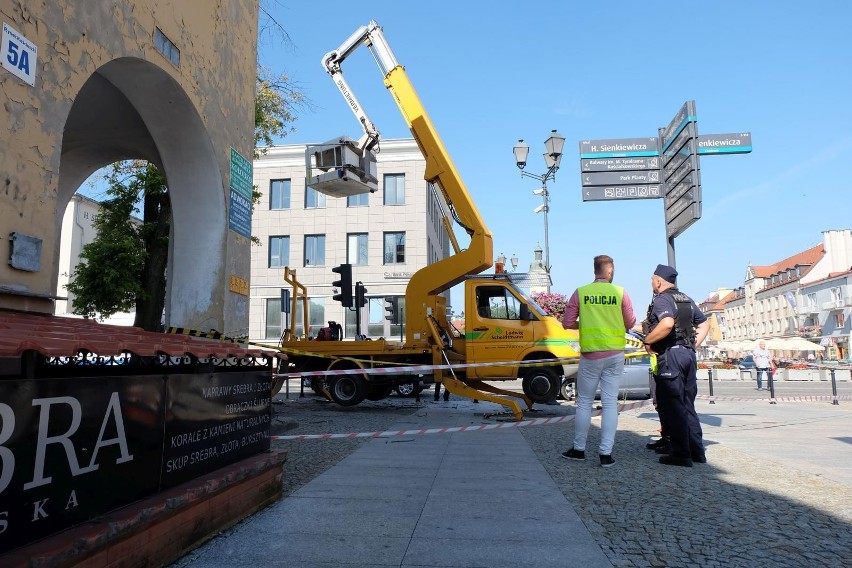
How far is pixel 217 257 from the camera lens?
7.24m

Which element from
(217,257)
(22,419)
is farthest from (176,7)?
(22,419)

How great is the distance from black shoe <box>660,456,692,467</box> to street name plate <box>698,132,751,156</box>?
6.28 meters

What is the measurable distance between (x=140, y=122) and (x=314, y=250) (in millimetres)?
27855

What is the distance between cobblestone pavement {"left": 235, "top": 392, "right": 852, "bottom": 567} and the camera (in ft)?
10.8

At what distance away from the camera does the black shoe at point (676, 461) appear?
5.74 m

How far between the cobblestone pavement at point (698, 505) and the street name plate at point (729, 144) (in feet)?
18.1

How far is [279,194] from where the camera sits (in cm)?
3594

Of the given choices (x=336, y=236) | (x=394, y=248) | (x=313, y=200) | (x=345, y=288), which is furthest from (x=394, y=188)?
(x=345, y=288)

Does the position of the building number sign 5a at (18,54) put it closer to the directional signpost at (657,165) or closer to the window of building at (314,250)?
the directional signpost at (657,165)

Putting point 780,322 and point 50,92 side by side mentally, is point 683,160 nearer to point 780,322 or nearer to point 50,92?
point 50,92

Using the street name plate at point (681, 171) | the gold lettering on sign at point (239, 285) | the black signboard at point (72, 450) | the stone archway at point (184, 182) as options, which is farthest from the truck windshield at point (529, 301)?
the black signboard at point (72, 450)

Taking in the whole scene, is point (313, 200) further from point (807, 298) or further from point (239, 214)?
point (807, 298)

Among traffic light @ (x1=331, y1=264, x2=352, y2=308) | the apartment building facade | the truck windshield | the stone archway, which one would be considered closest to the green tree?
traffic light @ (x1=331, y1=264, x2=352, y2=308)

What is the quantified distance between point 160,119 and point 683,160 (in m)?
6.89
